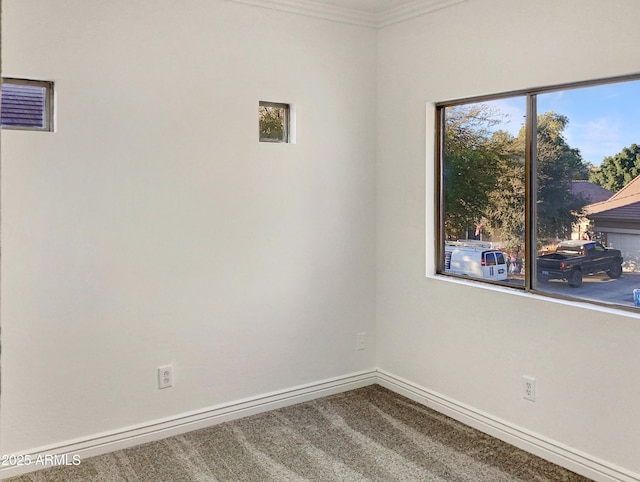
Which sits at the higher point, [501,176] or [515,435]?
[501,176]

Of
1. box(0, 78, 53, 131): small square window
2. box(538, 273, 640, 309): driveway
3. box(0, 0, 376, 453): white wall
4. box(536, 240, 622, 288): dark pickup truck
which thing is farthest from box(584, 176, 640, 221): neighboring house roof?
box(0, 78, 53, 131): small square window

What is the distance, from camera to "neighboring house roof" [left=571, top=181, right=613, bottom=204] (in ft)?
8.69

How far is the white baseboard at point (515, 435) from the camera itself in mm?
2596

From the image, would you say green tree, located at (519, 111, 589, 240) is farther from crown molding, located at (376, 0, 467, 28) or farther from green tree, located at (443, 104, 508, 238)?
crown molding, located at (376, 0, 467, 28)

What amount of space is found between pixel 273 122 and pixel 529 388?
7.03 feet

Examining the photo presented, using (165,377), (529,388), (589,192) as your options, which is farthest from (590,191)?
(165,377)

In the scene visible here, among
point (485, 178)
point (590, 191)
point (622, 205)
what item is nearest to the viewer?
point (622, 205)

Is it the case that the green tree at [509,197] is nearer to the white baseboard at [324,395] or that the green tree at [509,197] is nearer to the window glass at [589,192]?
the window glass at [589,192]

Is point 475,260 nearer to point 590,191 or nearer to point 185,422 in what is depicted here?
point 590,191

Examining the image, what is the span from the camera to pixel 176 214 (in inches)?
123

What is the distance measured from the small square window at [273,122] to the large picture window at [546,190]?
38.7 inches

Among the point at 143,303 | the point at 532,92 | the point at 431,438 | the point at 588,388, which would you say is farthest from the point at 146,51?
the point at 588,388

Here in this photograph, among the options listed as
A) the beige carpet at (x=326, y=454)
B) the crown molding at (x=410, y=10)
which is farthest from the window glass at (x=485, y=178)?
the beige carpet at (x=326, y=454)

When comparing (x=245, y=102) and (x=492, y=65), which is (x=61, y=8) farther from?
(x=492, y=65)
